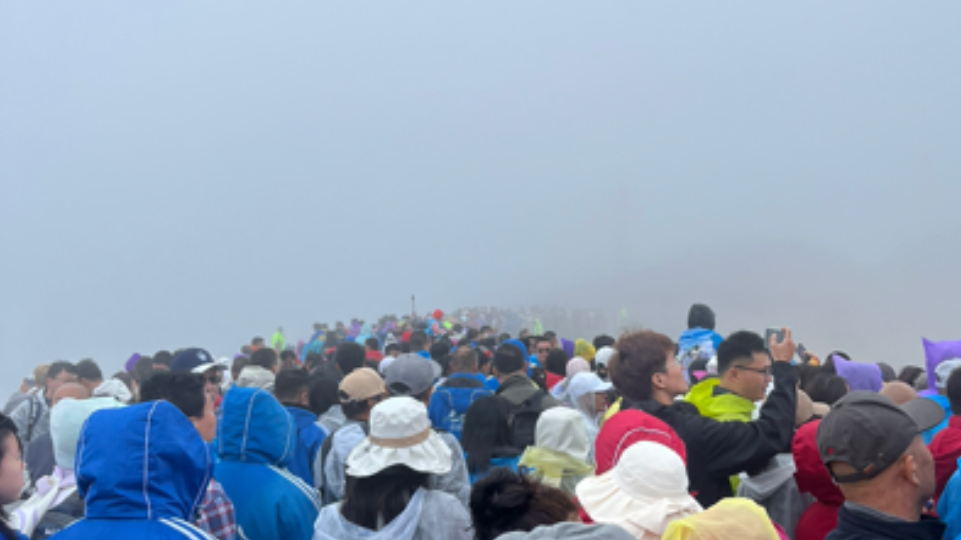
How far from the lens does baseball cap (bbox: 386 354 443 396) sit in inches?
234

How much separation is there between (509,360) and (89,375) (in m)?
4.51

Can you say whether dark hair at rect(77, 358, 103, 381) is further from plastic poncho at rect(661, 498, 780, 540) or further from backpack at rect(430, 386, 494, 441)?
plastic poncho at rect(661, 498, 780, 540)

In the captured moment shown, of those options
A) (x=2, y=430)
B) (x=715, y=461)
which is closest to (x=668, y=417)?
(x=715, y=461)

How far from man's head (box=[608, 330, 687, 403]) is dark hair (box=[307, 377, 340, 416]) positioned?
9.75 feet

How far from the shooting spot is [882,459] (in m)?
2.38

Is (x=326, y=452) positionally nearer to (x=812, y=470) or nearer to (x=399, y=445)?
(x=399, y=445)

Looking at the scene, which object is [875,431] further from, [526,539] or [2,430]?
[2,430]

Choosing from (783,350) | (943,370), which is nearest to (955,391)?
(783,350)

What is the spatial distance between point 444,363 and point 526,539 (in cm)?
808

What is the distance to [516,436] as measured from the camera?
515 centimetres

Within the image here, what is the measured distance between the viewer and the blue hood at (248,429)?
12.0 ft

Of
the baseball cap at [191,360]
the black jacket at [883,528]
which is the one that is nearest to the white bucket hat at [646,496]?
the black jacket at [883,528]

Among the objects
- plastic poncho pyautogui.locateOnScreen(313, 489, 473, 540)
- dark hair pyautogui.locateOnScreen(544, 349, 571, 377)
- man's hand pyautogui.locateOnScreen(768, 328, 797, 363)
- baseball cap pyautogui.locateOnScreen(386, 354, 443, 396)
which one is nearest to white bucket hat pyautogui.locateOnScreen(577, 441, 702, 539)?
plastic poncho pyautogui.locateOnScreen(313, 489, 473, 540)

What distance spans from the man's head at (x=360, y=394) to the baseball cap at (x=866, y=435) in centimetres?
322
